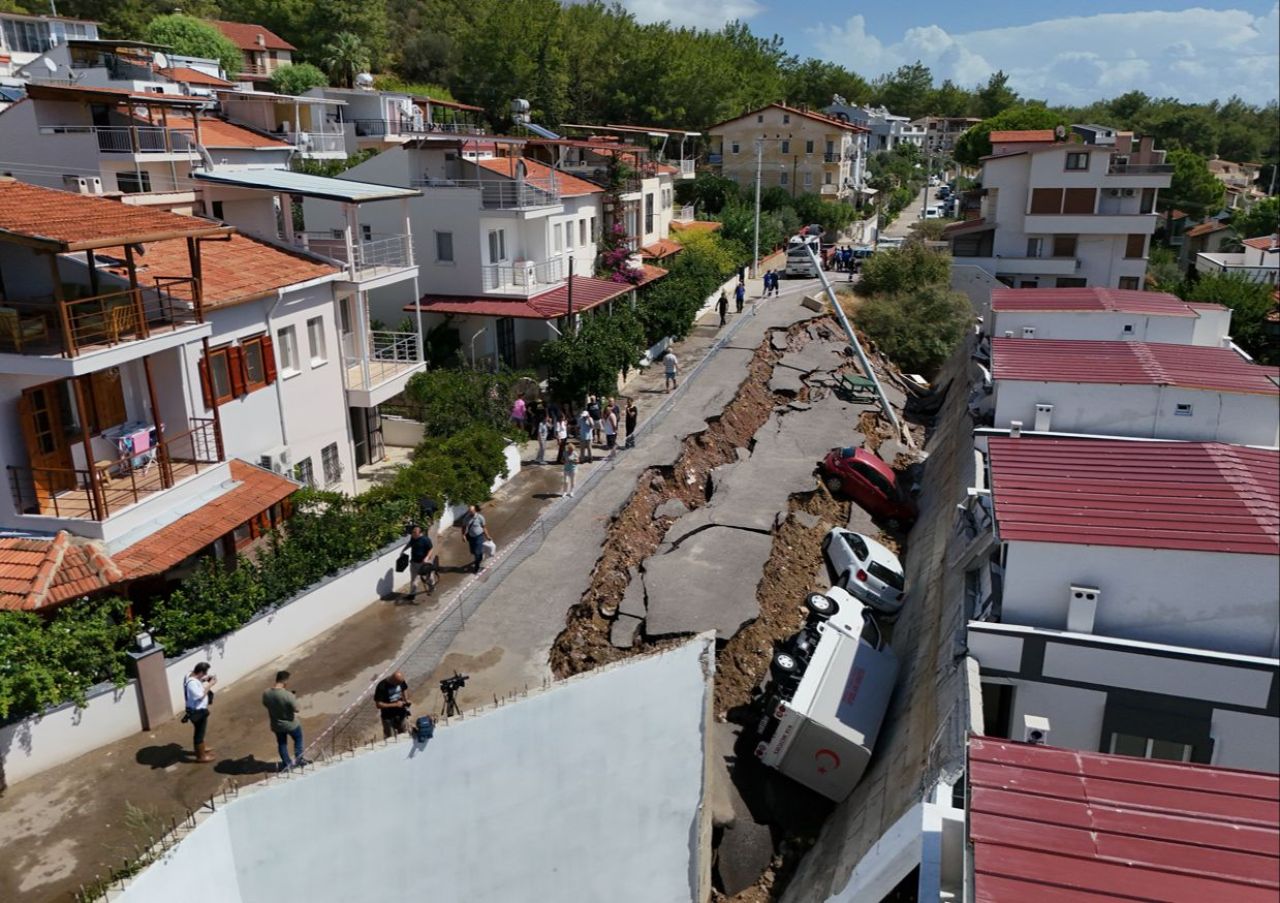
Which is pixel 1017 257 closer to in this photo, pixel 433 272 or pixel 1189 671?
pixel 433 272

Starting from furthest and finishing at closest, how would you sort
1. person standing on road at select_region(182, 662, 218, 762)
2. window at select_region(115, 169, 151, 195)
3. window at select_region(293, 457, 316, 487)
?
1. window at select_region(115, 169, 151, 195)
2. window at select_region(293, 457, 316, 487)
3. person standing on road at select_region(182, 662, 218, 762)

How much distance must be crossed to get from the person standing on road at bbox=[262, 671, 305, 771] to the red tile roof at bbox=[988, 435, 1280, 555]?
32.9ft

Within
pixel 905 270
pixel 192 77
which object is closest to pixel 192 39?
pixel 192 77

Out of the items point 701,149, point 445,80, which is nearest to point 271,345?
point 701,149

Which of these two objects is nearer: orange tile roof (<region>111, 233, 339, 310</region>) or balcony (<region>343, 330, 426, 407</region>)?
orange tile roof (<region>111, 233, 339, 310</region>)

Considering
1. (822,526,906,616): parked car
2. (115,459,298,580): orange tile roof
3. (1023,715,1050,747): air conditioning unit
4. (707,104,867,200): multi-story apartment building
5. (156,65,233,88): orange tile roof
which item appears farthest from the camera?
(707,104,867,200): multi-story apartment building

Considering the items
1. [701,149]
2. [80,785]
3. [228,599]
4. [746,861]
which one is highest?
[701,149]

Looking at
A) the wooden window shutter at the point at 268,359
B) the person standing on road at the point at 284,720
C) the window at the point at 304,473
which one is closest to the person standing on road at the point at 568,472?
the window at the point at 304,473

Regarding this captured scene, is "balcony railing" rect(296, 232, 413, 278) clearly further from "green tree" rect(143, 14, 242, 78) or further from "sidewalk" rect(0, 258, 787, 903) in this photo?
"green tree" rect(143, 14, 242, 78)

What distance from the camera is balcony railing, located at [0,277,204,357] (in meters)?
14.7

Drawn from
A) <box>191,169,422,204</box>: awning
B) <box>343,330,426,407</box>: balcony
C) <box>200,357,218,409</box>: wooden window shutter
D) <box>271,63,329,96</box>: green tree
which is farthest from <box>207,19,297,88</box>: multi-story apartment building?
<box>200,357,218,409</box>: wooden window shutter

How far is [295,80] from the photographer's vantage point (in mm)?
64438

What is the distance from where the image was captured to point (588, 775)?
12789 mm

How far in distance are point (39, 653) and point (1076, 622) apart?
1380cm
